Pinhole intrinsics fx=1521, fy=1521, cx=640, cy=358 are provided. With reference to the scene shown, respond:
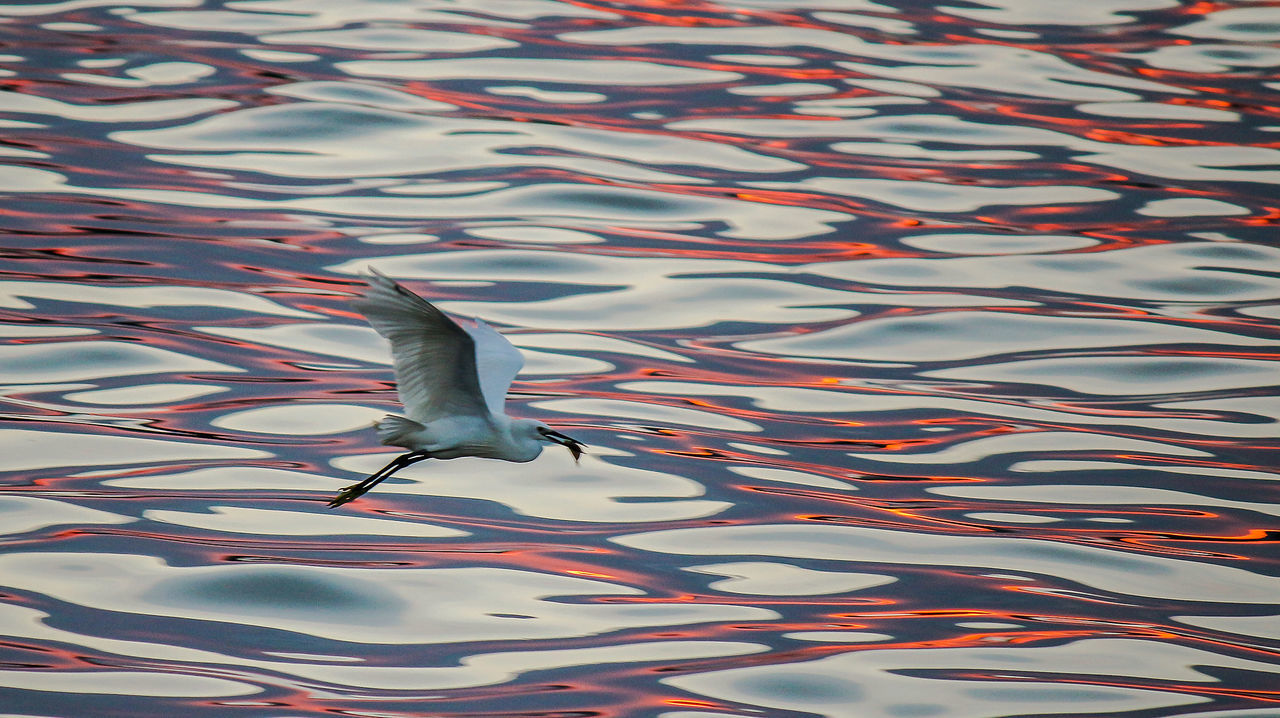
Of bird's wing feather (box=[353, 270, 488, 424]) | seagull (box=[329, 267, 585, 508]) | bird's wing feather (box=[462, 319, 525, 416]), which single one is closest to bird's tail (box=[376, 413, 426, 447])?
seagull (box=[329, 267, 585, 508])

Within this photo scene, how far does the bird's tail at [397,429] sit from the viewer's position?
6719mm

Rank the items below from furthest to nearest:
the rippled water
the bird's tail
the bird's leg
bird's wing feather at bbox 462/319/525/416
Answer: the rippled water
bird's wing feather at bbox 462/319/525/416
the bird's leg
the bird's tail

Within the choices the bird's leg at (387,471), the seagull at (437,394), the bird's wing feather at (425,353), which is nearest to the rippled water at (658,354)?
the bird's leg at (387,471)

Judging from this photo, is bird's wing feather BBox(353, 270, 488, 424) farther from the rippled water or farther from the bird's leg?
the rippled water

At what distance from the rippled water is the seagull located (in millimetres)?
1383

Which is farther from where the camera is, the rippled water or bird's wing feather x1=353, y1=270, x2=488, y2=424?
the rippled water

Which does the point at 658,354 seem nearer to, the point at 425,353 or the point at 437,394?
the point at 437,394

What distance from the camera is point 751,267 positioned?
521 inches

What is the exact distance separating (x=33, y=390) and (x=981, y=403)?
6805 mm

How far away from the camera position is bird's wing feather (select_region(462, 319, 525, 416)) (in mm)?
7328

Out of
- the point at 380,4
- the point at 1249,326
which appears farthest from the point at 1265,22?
the point at 380,4

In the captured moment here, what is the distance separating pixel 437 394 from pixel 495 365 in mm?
886

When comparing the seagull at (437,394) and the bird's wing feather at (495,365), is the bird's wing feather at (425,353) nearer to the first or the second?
the seagull at (437,394)

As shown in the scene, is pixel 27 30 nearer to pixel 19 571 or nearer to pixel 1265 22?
pixel 19 571
